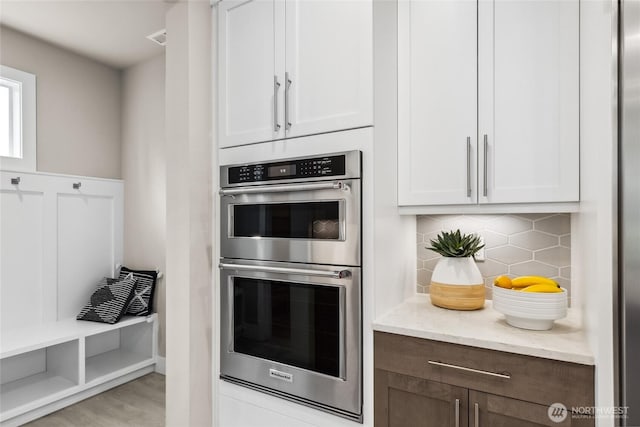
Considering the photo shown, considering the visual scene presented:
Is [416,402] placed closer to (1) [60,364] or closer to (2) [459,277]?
(2) [459,277]

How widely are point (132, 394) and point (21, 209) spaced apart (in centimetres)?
163

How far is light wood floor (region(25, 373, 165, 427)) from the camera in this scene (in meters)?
2.44

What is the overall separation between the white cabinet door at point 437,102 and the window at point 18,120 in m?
2.86

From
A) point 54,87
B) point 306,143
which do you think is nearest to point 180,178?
point 306,143

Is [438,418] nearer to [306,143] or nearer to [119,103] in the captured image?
[306,143]

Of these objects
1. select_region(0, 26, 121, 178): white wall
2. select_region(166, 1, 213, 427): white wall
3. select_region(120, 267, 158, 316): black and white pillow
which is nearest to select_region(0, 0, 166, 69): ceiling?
select_region(0, 26, 121, 178): white wall

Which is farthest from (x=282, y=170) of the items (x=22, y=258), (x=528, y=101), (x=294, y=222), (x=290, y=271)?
(x=22, y=258)

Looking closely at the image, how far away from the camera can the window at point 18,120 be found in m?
2.81

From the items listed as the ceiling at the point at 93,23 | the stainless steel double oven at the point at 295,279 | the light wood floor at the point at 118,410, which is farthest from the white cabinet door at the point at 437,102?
the light wood floor at the point at 118,410

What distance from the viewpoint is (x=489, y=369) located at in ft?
4.01

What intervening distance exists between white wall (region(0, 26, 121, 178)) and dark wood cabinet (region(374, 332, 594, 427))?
307 cm

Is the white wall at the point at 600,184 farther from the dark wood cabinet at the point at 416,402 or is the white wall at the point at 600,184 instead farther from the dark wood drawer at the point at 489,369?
the dark wood cabinet at the point at 416,402

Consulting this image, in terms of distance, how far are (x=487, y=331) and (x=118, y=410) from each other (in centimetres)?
256

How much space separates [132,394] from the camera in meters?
2.84
